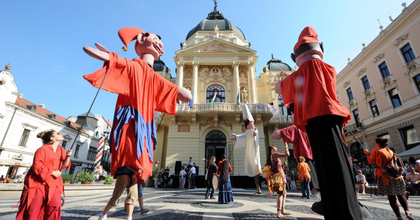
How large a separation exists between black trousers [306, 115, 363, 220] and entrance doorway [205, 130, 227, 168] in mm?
14252

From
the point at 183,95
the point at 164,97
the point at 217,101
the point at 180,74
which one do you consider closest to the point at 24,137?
the point at 180,74

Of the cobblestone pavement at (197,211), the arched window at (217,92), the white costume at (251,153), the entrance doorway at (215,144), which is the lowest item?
the cobblestone pavement at (197,211)

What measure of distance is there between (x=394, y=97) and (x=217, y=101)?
16.1 metres

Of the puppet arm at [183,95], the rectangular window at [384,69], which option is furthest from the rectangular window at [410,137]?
the puppet arm at [183,95]

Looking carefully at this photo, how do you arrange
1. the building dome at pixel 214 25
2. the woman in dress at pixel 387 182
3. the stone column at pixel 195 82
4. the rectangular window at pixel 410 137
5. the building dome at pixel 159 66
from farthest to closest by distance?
the building dome at pixel 214 25
the building dome at pixel 159 66
the stone column at pixel 195 82
the rectangular window at pixel 410 137
the woman in dress at pixel 387 182

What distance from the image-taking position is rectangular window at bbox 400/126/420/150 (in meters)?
14.4

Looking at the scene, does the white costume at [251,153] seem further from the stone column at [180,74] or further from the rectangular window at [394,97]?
the rectangular window at [394,97]

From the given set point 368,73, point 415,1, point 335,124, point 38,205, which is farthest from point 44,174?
point 368,73

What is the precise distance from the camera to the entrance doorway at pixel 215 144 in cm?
1605

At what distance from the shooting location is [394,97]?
660 inches

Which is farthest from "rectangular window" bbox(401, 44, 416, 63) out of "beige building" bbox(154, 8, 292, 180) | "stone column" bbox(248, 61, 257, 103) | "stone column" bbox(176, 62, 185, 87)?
"stone column" bbox(176, 62, 185, 87)

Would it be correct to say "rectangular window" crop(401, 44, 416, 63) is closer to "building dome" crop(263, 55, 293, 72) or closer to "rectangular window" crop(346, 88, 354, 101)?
"rectangular window" crop(346, 88, 354, 101)

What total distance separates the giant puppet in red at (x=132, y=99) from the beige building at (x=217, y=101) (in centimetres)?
1118

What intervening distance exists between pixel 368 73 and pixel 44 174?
25.6 metres
